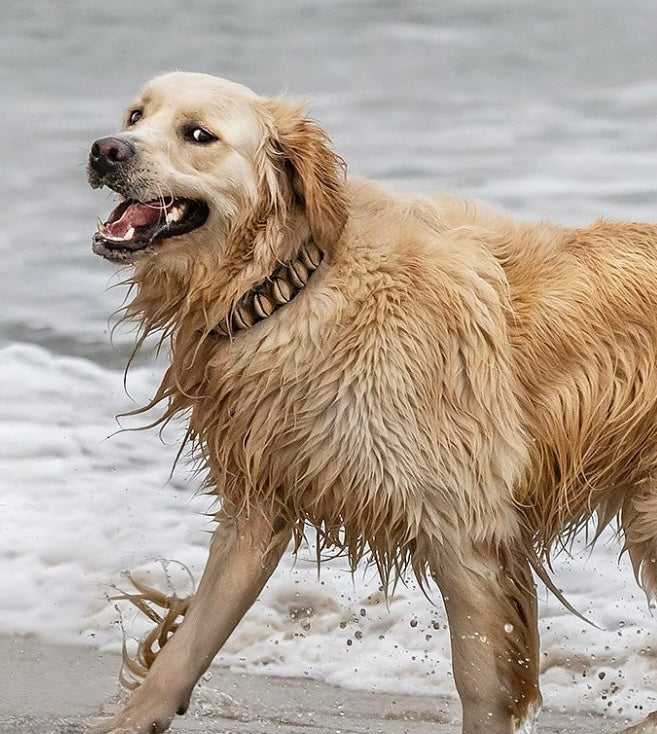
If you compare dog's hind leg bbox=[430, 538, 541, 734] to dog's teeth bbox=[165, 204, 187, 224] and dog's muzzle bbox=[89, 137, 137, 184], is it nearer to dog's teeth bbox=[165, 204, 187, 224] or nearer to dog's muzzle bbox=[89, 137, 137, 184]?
dog's teeth bbox=[165, 204, 187, 224]

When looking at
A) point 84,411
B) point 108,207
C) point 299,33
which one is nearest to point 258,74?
point 299,33

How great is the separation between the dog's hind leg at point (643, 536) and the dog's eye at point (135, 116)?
1.75 meters

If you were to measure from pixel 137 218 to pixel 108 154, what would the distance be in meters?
0.22

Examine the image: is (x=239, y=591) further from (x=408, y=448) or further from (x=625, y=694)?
(x=625, y=694)

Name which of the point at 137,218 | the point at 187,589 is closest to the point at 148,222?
the point at 137,218

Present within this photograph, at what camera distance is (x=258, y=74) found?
11.4m

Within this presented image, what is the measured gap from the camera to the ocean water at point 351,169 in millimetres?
5246

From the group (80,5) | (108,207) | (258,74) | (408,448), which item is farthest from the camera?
(80,5)

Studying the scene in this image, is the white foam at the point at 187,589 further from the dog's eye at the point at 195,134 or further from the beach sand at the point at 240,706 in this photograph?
the dog's eye at the point at 195,134

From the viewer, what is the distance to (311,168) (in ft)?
12.6

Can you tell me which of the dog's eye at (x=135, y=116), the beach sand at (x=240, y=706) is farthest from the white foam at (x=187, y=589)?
the dog's eye at (x=135, y=116)

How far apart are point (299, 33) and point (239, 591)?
→ 896 cm

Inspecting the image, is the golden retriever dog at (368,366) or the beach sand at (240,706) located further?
the beach sand at (240,706)

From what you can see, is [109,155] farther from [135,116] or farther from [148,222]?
[135,116]
